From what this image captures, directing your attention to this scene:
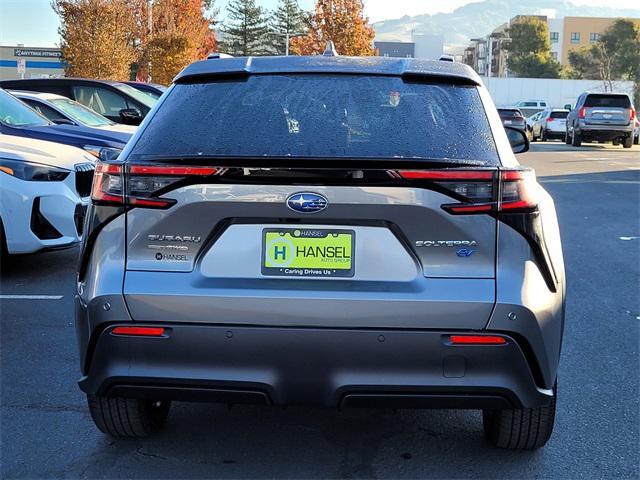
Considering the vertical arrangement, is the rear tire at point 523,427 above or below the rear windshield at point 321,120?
below

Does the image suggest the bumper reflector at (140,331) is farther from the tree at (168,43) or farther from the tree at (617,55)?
the tree at (617,55)

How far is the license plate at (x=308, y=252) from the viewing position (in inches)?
122

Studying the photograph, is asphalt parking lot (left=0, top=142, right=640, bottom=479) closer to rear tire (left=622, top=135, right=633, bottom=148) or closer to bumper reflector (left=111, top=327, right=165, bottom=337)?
bumper reflector (left=111, top=327, right=165, bottom=337)

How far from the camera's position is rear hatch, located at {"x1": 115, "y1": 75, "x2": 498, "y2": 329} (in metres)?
3.07

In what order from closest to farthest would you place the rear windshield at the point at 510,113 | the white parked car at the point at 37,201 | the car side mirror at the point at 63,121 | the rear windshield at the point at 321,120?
1. the rear windshield at the point at 321,120
2. the white parked car at the point at 37,201
3. the car side mirror at the point at 63,121
4. the rear windshield at the point at 510,113

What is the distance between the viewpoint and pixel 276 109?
11.3ft

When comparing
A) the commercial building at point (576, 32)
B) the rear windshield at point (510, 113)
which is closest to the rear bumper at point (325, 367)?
the rear windshield at point (510, 113)

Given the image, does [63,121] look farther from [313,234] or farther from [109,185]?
[313,234]

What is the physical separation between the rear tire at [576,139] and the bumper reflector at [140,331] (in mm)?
27420

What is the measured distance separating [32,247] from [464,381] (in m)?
5.08

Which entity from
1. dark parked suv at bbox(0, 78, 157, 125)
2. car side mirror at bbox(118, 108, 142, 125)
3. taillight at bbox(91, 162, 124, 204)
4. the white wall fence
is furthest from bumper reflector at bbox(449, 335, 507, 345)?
the white wall fence

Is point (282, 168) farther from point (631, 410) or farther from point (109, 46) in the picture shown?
point (109, 46)

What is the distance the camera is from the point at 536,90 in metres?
73.6

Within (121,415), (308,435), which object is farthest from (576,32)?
(121,415)
